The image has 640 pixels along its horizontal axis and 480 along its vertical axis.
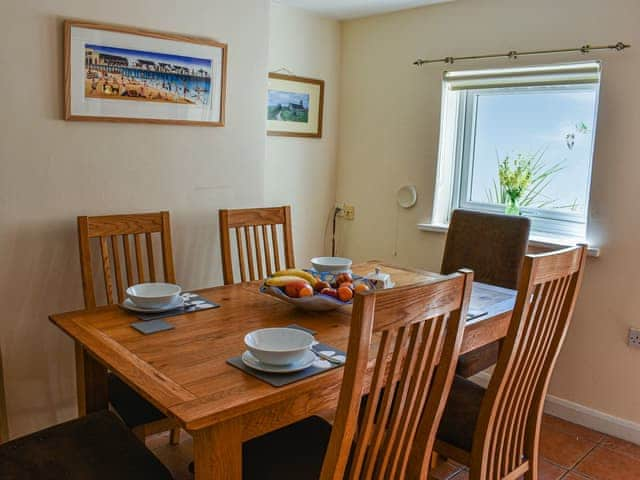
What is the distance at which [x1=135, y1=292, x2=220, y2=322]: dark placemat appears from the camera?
1.90 metres

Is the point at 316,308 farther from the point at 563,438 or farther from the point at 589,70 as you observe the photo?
the point at 589,70

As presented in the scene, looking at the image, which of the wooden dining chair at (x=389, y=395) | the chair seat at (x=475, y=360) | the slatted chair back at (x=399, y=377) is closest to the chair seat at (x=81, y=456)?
the wooden dining chair at (x=389, y=395)

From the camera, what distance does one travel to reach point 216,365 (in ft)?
5.02

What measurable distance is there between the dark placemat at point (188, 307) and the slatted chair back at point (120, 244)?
0.28m

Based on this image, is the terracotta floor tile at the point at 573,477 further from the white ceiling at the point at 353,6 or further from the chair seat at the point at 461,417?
the white ceiling at the point at 353,6

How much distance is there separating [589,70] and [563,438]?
1.75m

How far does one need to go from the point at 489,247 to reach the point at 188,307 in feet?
4.89

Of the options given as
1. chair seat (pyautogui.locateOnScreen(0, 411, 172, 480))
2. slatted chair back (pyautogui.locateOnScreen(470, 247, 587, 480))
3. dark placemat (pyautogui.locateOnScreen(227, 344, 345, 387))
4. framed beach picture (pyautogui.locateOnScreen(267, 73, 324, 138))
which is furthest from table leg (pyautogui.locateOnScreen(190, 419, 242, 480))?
framed beach picture (pyautogui.locateOnScreen(267, 73, 324, 138))

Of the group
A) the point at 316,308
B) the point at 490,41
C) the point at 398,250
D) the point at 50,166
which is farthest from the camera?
the point at 398,250

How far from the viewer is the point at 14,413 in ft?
7.68

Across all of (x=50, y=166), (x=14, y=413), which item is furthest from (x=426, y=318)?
(x=14, y=413)

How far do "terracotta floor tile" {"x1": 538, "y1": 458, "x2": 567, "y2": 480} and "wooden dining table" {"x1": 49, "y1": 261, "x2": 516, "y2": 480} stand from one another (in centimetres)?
79

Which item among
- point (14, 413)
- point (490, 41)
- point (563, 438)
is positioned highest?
point (490, 41)

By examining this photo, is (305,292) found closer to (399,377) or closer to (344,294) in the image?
(344,294)
